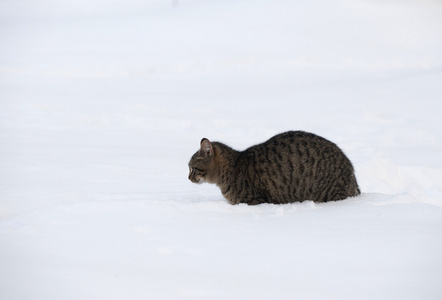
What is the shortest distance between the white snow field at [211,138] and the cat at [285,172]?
0.25 metres

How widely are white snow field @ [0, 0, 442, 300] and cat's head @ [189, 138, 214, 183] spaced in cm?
25

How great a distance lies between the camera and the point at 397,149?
10.7 meters

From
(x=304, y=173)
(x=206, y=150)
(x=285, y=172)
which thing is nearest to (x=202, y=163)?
(x=206, y=150)

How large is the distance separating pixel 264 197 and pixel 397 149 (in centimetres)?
558

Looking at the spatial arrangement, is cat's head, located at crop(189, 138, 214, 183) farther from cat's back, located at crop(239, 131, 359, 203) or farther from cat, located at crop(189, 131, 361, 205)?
cat's back, located at crop(239, 131, 359, 203)

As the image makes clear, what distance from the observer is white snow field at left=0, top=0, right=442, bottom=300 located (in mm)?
3855

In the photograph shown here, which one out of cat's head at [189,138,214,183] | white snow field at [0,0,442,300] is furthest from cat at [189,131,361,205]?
white snow field at [0,0,442,300]

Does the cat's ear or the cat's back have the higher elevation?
the cat's ear

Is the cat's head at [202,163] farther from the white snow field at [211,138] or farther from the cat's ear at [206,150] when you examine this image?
the white snow field at [211,138]

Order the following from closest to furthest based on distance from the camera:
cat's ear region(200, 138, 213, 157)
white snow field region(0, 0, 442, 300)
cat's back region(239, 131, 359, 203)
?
1. white snow field region(0, 0, 442, 300)
2. cat's back region(239, 131, 359, 203)
3. cat's ear region(200, 138, 213, 157)

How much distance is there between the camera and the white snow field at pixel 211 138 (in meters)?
3.86

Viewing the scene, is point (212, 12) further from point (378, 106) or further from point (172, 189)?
point (172, 189)

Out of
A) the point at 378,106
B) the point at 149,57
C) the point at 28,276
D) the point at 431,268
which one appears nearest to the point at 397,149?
the point at 378,106

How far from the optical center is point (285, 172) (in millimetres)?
5855
